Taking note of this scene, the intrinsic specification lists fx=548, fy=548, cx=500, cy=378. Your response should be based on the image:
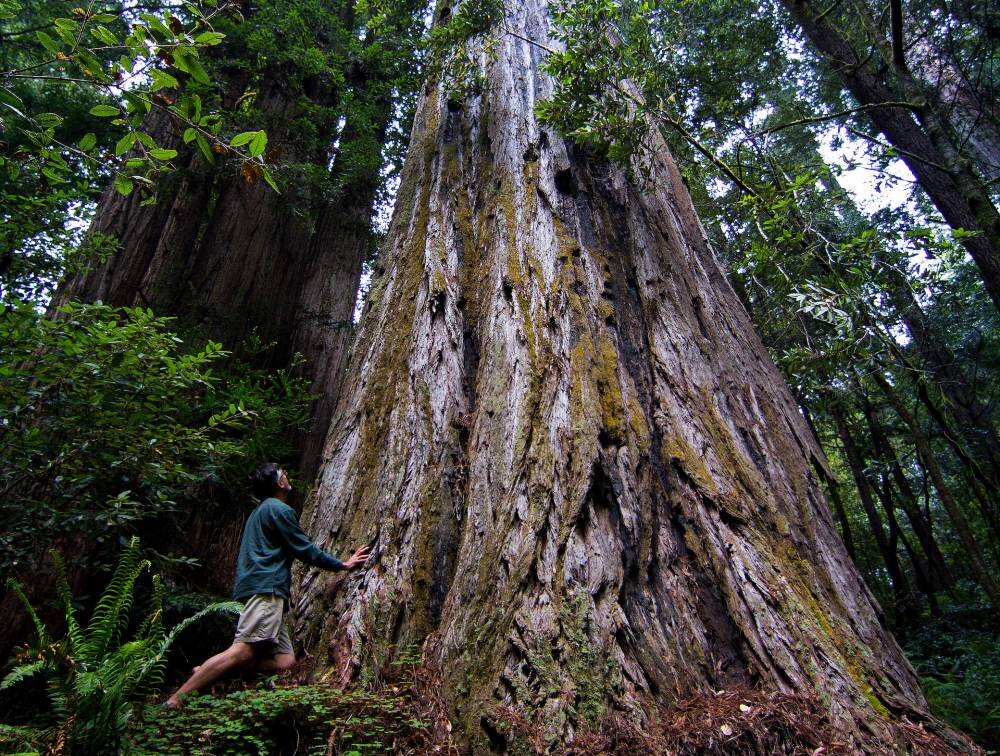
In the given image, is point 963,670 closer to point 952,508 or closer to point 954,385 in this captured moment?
point 952,508

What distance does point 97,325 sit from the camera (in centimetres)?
302

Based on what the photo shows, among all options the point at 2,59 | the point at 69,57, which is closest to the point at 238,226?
the point at 2,59

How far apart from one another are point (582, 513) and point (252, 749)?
5.04 feet

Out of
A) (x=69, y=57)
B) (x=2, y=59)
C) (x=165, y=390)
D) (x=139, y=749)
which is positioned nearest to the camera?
(x=69, y=57)

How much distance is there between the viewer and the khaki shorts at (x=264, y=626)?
2.66 m

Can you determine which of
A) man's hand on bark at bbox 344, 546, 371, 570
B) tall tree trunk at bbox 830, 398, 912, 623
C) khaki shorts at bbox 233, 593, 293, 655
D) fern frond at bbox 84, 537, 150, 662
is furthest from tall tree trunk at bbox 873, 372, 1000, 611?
fern frond at bbox 84, 537, 150, 662

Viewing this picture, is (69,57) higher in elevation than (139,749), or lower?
higher

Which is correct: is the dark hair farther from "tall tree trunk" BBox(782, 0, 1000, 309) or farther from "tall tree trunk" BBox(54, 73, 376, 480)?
"tall tree trunk" BBox(782, 0, 1000, 309)

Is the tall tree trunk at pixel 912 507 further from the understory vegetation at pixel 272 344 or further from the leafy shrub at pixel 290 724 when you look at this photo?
the leafy shrub at pixel 290 724

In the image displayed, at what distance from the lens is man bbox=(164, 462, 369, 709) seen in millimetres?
2654

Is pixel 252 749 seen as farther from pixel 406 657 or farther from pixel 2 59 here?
pixel 2 59

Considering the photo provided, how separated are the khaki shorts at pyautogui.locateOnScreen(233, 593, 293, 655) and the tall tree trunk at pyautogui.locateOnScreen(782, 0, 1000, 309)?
4432 mm

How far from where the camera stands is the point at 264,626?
2.70 metres

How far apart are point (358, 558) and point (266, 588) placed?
1.66 ft
